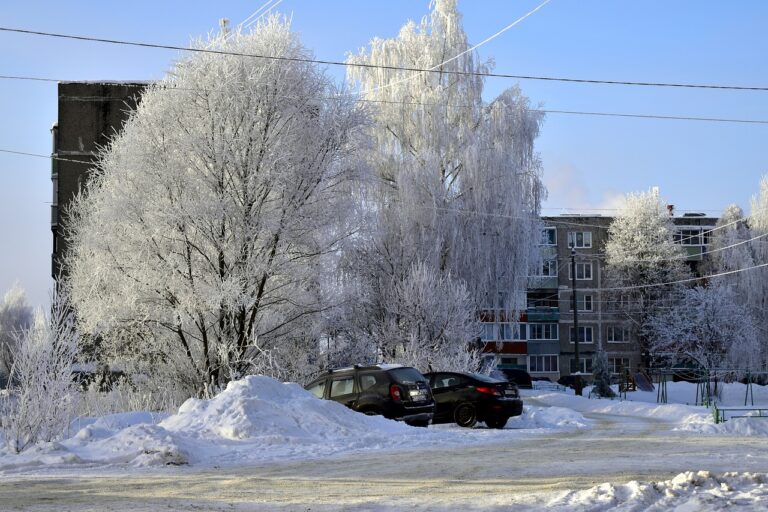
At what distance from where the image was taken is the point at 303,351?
3131 centimetres

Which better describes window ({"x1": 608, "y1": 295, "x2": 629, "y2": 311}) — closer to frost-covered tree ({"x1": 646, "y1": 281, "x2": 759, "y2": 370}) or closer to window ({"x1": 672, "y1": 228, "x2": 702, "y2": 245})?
frost-covered tree ({"x1": 646, "y1": 281, "x2": 759, "y2": 370})

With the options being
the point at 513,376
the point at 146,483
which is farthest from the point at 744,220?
the point at 146,483

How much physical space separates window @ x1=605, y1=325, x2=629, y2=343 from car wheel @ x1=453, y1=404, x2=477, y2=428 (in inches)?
2571

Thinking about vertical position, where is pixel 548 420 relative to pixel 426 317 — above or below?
below

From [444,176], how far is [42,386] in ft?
94.8

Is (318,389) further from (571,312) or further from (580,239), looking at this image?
(580,239)

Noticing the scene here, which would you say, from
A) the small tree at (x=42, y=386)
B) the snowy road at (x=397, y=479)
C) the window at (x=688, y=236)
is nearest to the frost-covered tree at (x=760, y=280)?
the window at (x=688, y=236)

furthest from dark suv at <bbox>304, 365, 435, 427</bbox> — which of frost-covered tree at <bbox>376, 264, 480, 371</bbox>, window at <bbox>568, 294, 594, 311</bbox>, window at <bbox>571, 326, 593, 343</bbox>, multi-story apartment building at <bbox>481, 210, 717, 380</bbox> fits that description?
window at <bbox>568, 294, 594, 311</bbox>

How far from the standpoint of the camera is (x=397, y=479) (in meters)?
12.3

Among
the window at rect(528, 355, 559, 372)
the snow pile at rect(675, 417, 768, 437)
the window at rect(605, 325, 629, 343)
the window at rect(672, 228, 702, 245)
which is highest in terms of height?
the window at rect(672, 228, 702, 245)

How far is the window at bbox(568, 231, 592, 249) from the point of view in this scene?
91.6 meters

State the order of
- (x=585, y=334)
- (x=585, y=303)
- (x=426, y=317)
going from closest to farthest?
(x=426, y=317) → (x=585, y=334) → (x=585, y=303)

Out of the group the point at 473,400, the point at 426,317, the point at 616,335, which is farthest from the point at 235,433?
the point at 616,335

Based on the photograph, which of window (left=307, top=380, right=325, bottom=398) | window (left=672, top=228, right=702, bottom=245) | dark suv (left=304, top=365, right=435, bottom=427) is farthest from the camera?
window (left=672, top=228, right=702, bottom=245)
